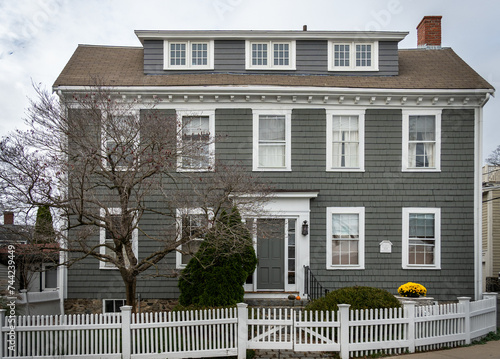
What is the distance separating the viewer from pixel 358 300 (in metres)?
10.4

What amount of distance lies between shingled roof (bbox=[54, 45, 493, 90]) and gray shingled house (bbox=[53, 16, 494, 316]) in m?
0.08

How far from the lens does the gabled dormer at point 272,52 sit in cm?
1493

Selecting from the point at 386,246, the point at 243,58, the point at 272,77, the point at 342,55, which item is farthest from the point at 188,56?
the point at 386,246

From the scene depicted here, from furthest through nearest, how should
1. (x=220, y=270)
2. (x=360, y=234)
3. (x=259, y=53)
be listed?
(x=259, y=53)
(x=360, y=234)
(x=220, y=270)

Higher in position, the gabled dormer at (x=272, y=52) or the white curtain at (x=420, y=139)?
the gabled dormer at (x=272, y=52)

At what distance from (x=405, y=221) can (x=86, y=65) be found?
422 inches

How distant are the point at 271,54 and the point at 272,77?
2.91 feet

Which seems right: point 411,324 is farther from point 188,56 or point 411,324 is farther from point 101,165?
point 188,56

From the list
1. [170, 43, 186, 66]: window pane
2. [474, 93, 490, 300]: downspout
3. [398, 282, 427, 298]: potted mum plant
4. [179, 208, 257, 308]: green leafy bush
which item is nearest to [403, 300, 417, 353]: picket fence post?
[398, 282, 427, 298]: potted mum plant

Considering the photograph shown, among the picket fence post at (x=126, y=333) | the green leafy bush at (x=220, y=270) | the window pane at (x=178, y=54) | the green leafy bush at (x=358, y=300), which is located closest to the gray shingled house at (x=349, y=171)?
the window pane at (x=178, y=54)

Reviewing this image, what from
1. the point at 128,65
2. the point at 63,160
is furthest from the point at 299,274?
the point at 128,65

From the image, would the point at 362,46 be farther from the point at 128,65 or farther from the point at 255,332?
the point at 255,332

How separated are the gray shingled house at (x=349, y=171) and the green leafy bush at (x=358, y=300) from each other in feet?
10.6

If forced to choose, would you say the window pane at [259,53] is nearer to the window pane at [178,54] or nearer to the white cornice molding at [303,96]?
the white cornice molding at [303,96]
